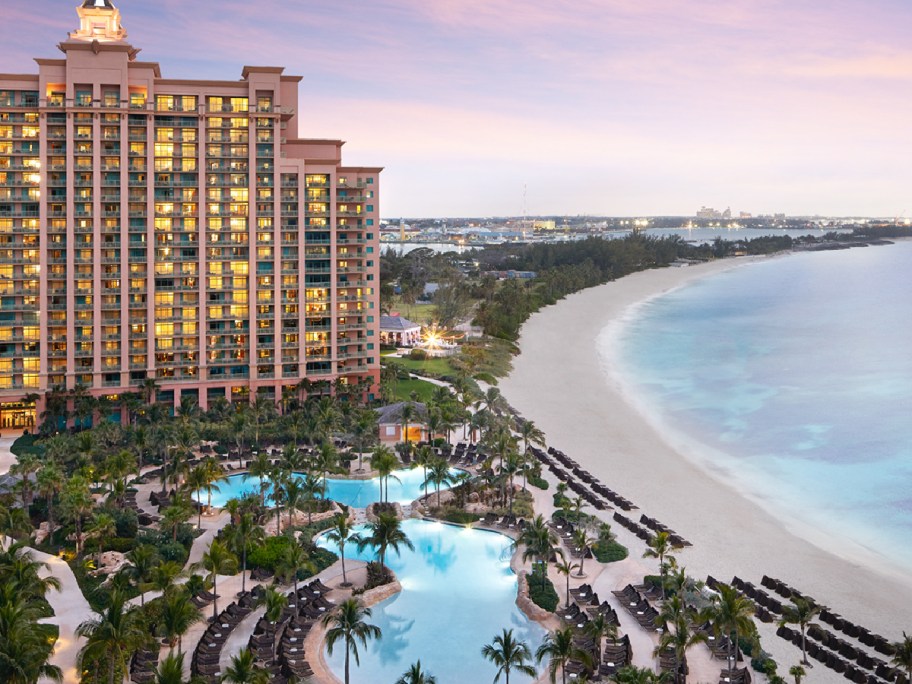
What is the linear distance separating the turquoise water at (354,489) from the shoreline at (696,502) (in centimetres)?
1407

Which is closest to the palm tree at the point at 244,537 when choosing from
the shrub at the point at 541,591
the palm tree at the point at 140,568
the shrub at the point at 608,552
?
the palm tree at the point at 140,568

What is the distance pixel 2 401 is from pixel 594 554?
56187 mm

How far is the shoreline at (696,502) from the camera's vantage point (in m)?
49.9

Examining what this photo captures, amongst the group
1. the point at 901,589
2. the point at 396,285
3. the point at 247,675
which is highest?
the point at 396,285

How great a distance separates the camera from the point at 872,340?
5920 inches

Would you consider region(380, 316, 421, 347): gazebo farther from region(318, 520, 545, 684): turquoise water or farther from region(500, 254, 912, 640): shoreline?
region(318, 520, 545, 684): turquoise water

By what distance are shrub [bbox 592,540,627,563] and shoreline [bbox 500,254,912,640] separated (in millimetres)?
3772

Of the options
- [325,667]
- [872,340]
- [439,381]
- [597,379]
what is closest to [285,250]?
[439,381]

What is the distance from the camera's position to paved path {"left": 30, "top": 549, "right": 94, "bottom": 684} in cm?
3645

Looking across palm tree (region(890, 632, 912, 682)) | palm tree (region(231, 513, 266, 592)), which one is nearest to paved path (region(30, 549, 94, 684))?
palm tree (region(231, 513, 266, 592))

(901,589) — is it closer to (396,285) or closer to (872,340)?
(872,340)

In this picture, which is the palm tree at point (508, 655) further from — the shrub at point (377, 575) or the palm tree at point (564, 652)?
the shrub at point (377, 575)

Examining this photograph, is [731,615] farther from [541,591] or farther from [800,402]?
[800,402]

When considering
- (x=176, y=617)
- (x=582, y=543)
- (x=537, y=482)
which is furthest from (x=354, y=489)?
(x=176, y=617)
